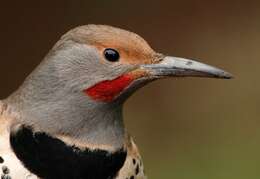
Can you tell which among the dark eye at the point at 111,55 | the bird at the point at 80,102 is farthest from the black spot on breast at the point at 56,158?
the dark eye at the point at 111,55

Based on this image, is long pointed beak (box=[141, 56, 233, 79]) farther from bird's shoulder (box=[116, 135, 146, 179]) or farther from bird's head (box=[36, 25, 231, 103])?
bird's shoulder (box=[116, 135, 146, 179])

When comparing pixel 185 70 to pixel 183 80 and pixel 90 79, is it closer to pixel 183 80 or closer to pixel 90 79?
pixel 90 79

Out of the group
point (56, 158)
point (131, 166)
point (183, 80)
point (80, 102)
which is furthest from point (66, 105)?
point (183, 80)

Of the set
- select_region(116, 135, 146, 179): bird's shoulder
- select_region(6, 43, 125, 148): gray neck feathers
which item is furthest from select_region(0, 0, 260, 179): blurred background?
select_region(6, 43, 125, 148): gray neck feathers

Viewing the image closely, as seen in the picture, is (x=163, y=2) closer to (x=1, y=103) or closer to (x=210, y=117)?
(x=210, y=117)

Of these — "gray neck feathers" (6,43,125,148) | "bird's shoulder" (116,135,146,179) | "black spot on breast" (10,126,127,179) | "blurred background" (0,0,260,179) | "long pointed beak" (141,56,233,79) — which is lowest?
"blurred background" (0,0,260,179)

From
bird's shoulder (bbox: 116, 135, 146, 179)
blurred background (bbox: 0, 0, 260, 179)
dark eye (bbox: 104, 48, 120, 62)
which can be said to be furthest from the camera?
blurred background (bbox: 0, 0, 260, 179)

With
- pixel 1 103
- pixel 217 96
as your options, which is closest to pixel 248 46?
pixel 217 96
